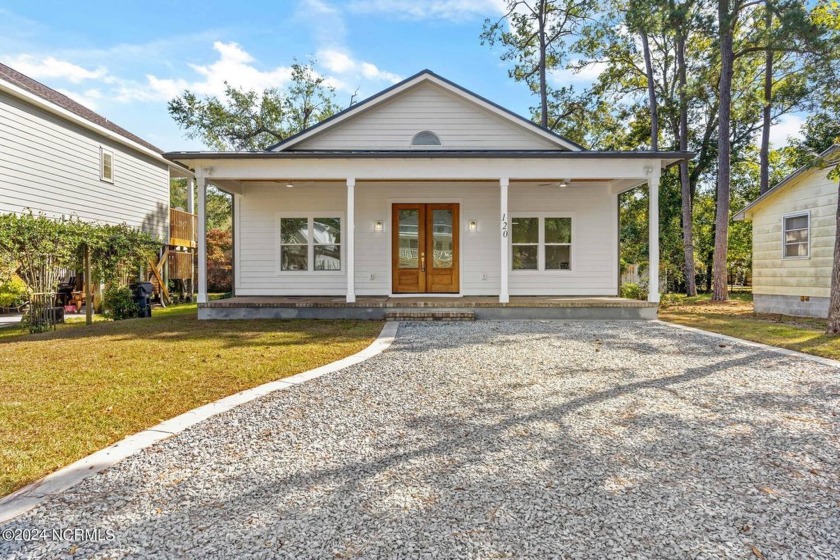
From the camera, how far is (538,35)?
65.1 feet

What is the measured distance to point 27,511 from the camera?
216 centimetres

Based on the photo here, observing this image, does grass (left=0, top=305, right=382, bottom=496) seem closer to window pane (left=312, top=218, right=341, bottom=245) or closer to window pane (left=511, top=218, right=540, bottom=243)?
window pane (left=312, top=218, right=341, bottom=245)

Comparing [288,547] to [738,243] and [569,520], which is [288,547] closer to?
[569,520]

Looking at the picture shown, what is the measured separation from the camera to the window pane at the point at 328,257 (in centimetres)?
1135

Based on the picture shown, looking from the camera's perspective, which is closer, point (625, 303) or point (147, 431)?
point (147, 431)

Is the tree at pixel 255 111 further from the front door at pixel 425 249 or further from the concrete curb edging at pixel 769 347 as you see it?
the concrete curb edging at pixel 769 347

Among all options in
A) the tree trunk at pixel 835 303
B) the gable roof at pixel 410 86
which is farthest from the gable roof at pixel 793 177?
the gable roof at pixel 410 86

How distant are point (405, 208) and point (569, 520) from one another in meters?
9.53

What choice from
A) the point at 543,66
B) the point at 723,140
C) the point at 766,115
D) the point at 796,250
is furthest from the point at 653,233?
the point at 766,115

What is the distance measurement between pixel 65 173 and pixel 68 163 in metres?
→ 0.34

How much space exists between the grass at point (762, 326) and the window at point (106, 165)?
16.3 meters

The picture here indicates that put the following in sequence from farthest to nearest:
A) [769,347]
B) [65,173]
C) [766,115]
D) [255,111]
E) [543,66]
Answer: [255,111] < [543,66] < [766,115] < [65,173] < [769,347]

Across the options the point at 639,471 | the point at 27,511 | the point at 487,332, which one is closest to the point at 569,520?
the point at 639,471

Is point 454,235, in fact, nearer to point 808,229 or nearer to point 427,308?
point 427,308
